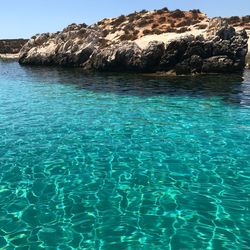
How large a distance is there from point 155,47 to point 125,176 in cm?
3970

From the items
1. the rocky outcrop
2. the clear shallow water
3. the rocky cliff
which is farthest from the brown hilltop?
the rocky outcrop

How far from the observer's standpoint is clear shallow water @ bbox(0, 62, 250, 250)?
33.3ft

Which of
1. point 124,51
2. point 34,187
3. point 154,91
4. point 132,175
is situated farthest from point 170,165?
point 124,51

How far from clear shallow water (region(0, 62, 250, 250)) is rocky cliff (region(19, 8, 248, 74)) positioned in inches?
884

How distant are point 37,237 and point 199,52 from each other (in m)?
44.0

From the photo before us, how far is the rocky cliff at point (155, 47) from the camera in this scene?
4981 cm

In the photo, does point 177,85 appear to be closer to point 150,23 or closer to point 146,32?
point 146,32

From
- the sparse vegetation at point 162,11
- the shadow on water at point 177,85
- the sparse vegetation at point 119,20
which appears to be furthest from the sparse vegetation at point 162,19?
the shadow on water at point 177,85

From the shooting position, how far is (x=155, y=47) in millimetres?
51188

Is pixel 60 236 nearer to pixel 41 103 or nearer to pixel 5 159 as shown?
pixel 5 159

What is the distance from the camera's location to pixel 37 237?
32.7ft

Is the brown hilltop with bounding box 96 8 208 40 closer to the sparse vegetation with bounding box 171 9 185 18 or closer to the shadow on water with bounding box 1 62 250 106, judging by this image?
the sparse vegetation with bounding box 171 9 185 18

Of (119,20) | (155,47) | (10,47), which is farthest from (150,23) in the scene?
(10,47)

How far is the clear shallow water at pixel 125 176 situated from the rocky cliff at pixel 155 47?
22445mm
